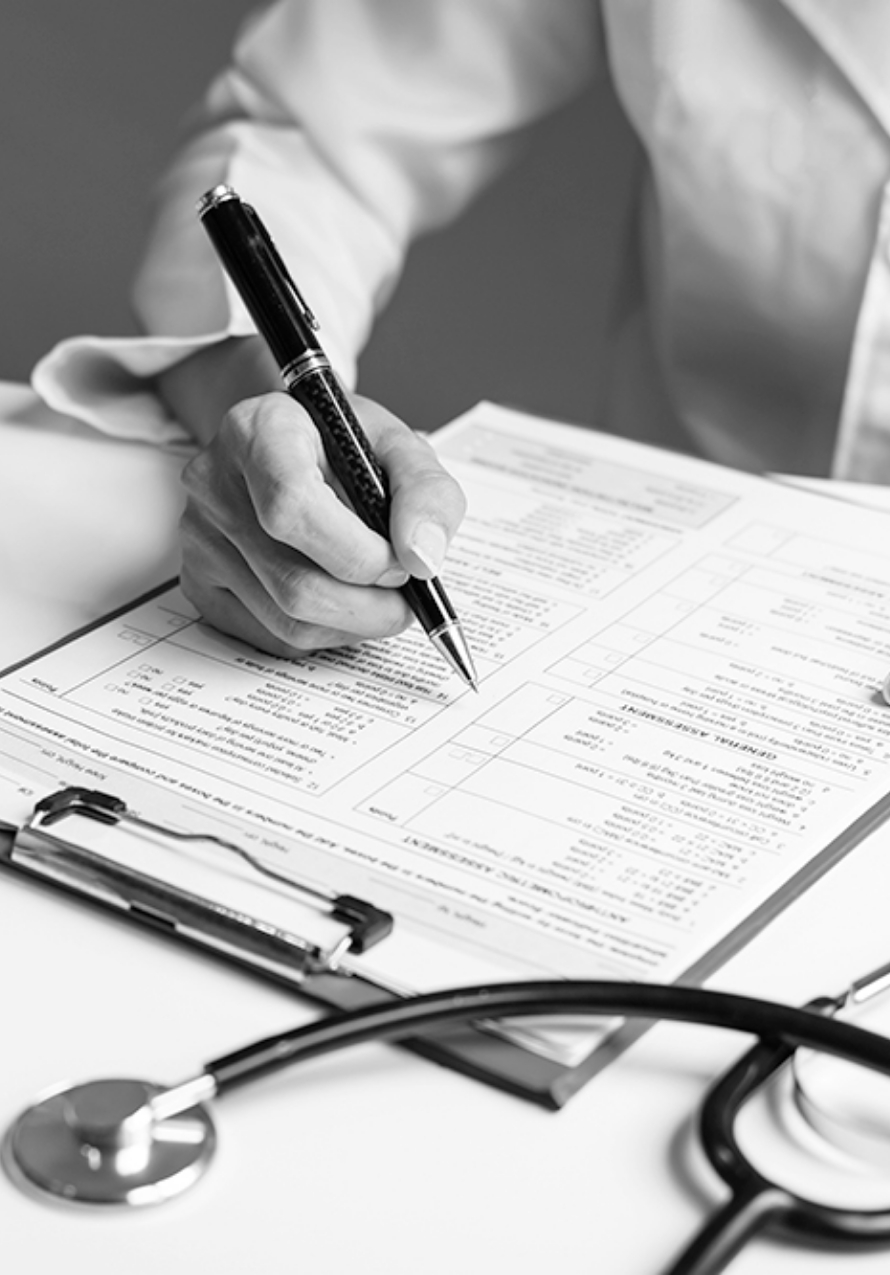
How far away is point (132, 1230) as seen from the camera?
13.6 inches

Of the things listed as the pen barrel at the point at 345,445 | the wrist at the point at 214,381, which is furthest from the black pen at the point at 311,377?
the wrist at the point at 214,381

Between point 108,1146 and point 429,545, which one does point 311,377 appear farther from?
point 108,1146

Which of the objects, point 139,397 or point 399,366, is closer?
point 139,397

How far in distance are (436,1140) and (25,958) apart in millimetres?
128

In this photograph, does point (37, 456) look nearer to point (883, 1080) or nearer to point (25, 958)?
point (25, 958)

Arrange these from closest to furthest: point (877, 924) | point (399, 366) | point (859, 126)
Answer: point (877, 924)
point (859, 126)
point (399, 366)

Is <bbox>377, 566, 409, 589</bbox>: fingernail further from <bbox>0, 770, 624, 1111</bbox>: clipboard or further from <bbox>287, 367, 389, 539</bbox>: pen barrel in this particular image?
<bbox>0, 770, 624, 1111</bbox>: clipboard

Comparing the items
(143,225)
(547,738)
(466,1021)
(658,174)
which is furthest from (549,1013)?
(143,225)

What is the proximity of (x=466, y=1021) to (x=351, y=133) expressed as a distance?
0.67 meters

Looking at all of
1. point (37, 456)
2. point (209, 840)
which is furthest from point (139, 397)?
point (209, 840)

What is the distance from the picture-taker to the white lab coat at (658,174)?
87 cm

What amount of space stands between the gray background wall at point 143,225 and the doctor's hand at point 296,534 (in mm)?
1166

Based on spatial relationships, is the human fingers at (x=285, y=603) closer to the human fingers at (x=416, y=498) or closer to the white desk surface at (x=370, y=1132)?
the human fingers at (x=416, y=498)

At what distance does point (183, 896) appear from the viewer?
44cm
